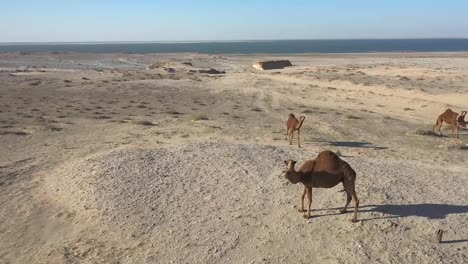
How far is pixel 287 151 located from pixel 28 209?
26.7 feet

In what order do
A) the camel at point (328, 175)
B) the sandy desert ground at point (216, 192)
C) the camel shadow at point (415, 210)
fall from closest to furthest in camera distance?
the sandy desert ground at point (216, 192) < the camel at point (328, 175) < the camel shadow at point (415, 210)

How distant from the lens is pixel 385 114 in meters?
30.8

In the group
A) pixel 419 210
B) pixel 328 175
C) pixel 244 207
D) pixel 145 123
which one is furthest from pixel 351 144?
pixel 145 123

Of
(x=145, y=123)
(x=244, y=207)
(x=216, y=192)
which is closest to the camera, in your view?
(x=244, y=207)

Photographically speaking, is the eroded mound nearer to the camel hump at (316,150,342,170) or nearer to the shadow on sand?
the shadow on sand

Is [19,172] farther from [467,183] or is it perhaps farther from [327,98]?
[327,98]

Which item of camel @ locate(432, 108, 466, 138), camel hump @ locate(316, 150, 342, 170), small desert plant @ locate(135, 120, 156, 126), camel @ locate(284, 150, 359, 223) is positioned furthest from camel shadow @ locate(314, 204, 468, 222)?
small desert plant @ locate(135, 120, 156, 126)

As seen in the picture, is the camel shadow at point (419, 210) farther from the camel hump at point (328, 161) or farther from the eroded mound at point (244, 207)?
the camel hump at point (328, 161)

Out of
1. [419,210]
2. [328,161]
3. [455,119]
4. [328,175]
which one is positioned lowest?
[455,119]

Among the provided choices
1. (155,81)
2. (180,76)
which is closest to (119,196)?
(155,81)

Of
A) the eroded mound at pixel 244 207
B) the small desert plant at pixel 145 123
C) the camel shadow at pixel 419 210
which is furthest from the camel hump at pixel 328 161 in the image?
the small desert plant at pixel 145 123

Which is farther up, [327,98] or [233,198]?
[233,198]

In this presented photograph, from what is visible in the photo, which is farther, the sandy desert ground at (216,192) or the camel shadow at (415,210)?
the camel shadow at (415,210)

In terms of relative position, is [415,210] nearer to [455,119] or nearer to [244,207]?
[244,207]
